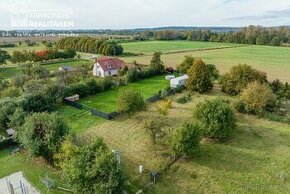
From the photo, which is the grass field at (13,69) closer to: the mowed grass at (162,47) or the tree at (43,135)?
the mowed grass at (162,47)

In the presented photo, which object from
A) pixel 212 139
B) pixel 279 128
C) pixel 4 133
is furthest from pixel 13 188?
pixel 279 128

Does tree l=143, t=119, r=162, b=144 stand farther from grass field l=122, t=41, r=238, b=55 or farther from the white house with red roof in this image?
grass field l=122, t=41, r=238, b=55

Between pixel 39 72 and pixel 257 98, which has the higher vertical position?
pixel 39 72

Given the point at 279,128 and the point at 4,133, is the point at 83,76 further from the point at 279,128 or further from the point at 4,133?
the point at 279,128

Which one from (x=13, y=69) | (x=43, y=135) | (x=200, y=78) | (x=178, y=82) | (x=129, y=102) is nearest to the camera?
(x=43, y=135)

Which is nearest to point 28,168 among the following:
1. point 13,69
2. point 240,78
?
point 240,78

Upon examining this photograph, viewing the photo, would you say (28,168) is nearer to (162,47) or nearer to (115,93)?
(115,93)

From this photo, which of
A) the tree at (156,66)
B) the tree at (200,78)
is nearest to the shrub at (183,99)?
the tree at (200,78)
